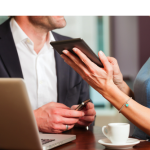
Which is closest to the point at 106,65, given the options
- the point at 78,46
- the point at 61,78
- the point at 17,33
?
the point at 78,46

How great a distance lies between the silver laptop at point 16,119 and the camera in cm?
56

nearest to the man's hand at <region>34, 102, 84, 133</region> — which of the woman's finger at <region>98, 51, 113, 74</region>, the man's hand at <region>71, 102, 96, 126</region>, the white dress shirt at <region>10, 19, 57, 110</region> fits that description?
the man's hand at <region>71, 102, 96, 126</region>

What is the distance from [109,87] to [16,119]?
419mm

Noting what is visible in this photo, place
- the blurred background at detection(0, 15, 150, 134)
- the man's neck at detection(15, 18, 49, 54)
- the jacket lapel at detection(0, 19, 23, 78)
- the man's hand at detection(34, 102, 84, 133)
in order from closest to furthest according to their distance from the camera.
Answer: the man's hand at detection(34, 102, 84, 133) → the jacket lapel at detection(0, 19, 23, 78) → the man's neck at detection(15, 18, 49, 54) → the blurred background at detection(0, 15, 150, 134)

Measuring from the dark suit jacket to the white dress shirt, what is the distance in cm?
8

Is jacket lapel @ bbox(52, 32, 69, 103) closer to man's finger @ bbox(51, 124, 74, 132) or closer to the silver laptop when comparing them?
man's finger @ bbox(51, 124, 74, 132)

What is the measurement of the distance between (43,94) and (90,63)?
2.37ft

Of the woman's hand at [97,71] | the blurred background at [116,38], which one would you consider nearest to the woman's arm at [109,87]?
the woman's hand at [97,71]

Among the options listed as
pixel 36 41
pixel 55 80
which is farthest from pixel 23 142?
pixel 36 41

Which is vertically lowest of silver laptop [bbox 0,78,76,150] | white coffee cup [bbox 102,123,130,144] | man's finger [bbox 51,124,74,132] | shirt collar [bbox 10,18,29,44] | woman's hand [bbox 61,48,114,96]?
man's finger [bbox 51,124,74,132]

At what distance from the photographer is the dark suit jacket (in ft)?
4.40

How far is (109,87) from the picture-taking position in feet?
2.85

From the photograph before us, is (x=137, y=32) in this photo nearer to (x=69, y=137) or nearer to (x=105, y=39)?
(x=105, y=39)

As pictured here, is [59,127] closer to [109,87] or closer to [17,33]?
[109,87]
